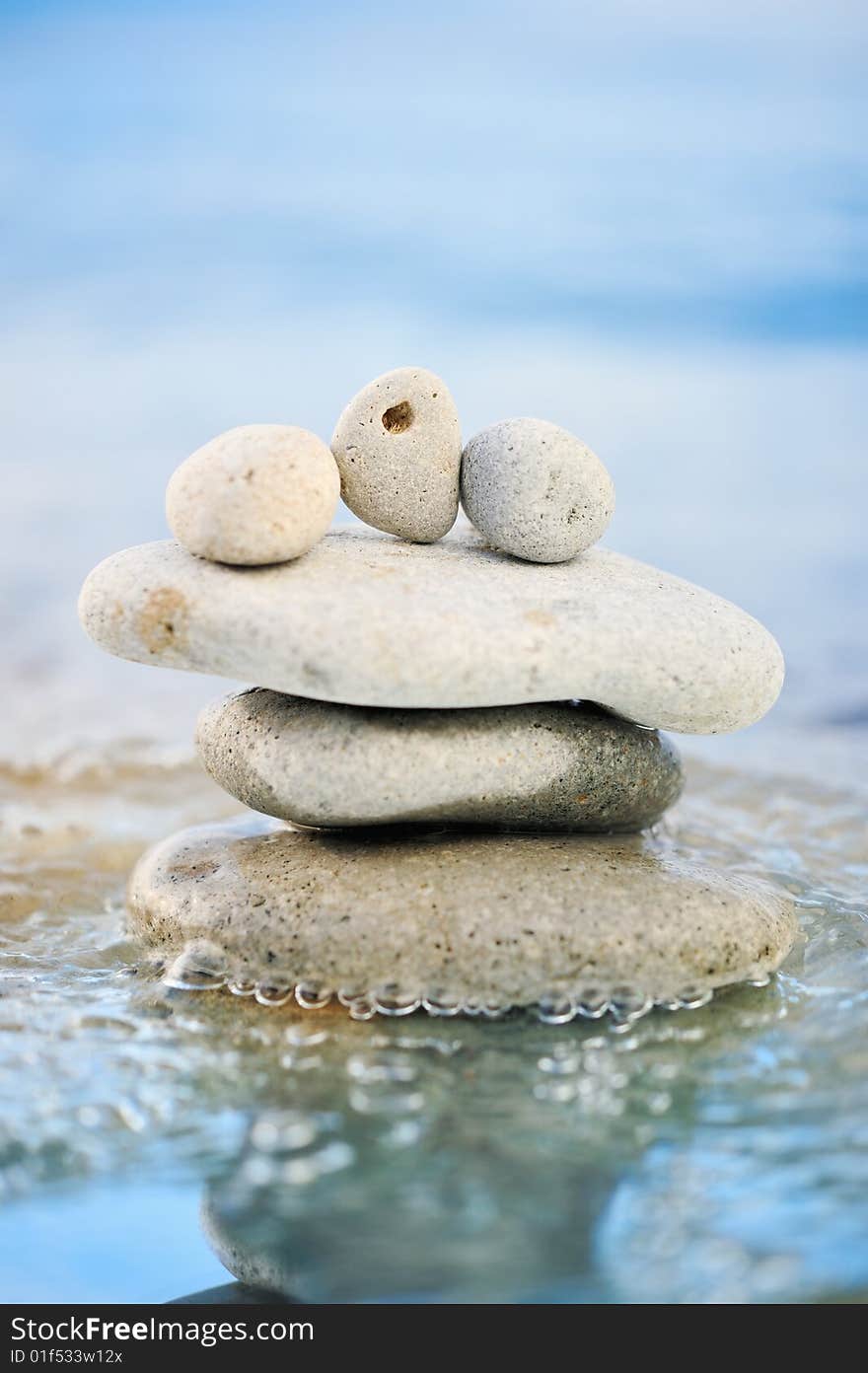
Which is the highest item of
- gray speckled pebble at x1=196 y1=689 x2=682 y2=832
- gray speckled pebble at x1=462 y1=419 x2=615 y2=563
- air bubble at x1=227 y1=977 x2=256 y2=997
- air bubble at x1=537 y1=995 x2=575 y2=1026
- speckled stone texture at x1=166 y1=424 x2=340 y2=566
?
gray speckled pebble at x1=462 y1=419 x2=615 y2=563

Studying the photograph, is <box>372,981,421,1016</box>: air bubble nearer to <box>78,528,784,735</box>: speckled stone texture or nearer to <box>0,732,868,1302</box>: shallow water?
<box>0,732,868,1302</box>: shallow water

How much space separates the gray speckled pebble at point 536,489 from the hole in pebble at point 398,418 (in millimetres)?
164

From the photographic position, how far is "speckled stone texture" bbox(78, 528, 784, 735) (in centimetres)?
254

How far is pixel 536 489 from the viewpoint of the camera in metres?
2.86

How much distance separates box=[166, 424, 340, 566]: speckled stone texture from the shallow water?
954 millimetres

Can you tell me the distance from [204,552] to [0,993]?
108cm

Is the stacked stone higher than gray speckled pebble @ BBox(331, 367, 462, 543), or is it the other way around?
gray speckled pebble @ BBox(331, 367, 462, 543)

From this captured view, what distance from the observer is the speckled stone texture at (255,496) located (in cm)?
258

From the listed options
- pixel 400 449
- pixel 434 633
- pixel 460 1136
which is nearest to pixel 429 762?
pixel 434 633

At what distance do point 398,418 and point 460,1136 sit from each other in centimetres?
161

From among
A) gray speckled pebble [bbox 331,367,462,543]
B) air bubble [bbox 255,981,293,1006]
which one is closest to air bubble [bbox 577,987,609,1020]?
air bubble [bbox 255,981,293,1006]

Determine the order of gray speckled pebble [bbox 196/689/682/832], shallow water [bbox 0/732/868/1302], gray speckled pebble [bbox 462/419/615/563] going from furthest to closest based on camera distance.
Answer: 1. gray speckled pebble [bbox 462/419/615/563]
2. gray speckled pebble [bbox 196/689/682/832]
3. shallow water [bbox 0/732/868/1302]
